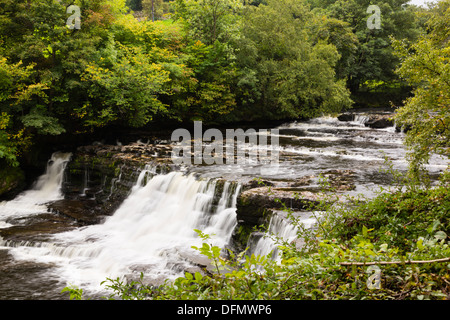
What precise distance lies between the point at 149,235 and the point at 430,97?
884 cm

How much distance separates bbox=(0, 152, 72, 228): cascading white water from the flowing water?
0.13 ft

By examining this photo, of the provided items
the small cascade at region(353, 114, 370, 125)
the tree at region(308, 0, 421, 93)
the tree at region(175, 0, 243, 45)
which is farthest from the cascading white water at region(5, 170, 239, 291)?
the tree at region(308, 0, 421, 93)

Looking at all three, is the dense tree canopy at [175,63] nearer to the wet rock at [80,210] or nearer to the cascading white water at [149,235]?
the wet rock at [80,210]

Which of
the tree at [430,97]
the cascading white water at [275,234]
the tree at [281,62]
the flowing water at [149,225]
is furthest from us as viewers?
the tree at [281,62]

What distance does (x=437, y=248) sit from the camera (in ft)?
10.8

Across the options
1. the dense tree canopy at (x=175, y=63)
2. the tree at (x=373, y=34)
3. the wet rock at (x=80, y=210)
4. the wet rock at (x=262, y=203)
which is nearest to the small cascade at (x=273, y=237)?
the wet rock at (x=262, y=203)

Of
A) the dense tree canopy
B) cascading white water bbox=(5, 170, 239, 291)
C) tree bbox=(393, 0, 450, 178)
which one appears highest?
the dense tree canopy

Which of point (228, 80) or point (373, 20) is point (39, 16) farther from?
point (373, 20)

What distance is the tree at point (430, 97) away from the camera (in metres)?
5.64

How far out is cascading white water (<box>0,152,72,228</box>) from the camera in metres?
13.3

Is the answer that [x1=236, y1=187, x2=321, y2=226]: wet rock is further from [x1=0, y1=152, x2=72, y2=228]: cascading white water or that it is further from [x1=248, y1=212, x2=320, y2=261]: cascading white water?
[x1=0, y1=152, x2=72, y2=228]: cascading white water

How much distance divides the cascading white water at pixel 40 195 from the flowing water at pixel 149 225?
4cm
